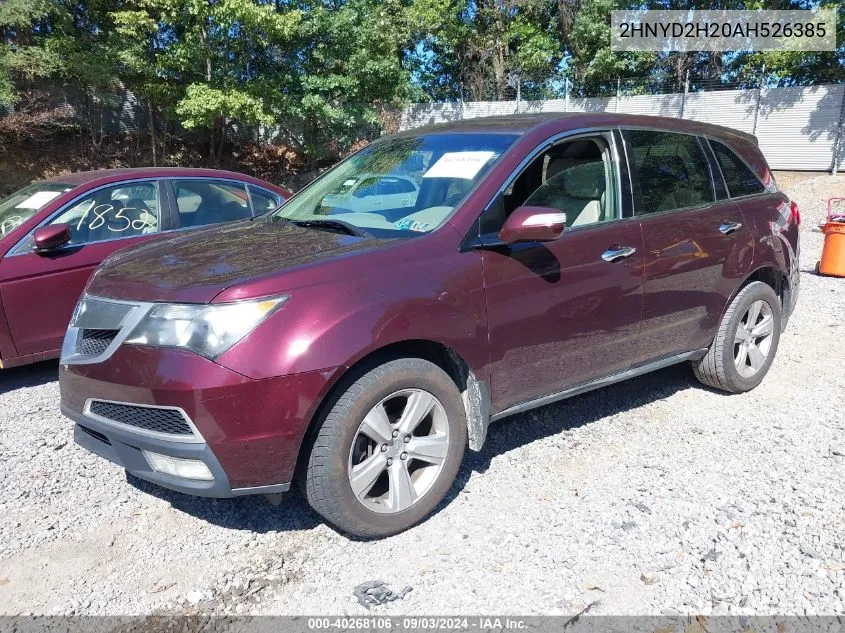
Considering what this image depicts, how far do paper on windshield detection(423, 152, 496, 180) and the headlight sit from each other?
1.26m

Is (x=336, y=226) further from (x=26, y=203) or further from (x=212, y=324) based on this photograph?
(x=26, y=203)

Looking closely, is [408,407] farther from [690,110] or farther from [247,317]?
[690,110]

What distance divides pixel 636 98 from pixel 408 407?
24.4 meters

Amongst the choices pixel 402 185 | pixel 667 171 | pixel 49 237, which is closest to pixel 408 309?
pixel 402 185

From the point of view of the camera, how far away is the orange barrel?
320 inches

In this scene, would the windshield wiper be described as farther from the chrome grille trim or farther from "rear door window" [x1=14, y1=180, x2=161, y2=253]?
"rear door window" [x1=14, y1=180, x2=161, y2=253]

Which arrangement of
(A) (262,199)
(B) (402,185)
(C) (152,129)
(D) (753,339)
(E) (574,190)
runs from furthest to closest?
(C) (152,129) → (A) (262,199) → (D) (753,339) → (E) (574,190) → (B) (402,185)

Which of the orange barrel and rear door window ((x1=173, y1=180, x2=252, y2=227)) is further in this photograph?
the orange barrel

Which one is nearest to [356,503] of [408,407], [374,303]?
[408,407]

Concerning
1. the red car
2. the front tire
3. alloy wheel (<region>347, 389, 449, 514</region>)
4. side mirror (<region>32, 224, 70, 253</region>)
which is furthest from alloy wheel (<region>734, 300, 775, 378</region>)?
side mirror (<region>32, 224, 70, 253</region>)

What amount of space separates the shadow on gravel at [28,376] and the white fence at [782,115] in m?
16.3

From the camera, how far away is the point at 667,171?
13.3 feet

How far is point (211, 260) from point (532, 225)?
1.50 metres

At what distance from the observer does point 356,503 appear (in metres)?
2.81
